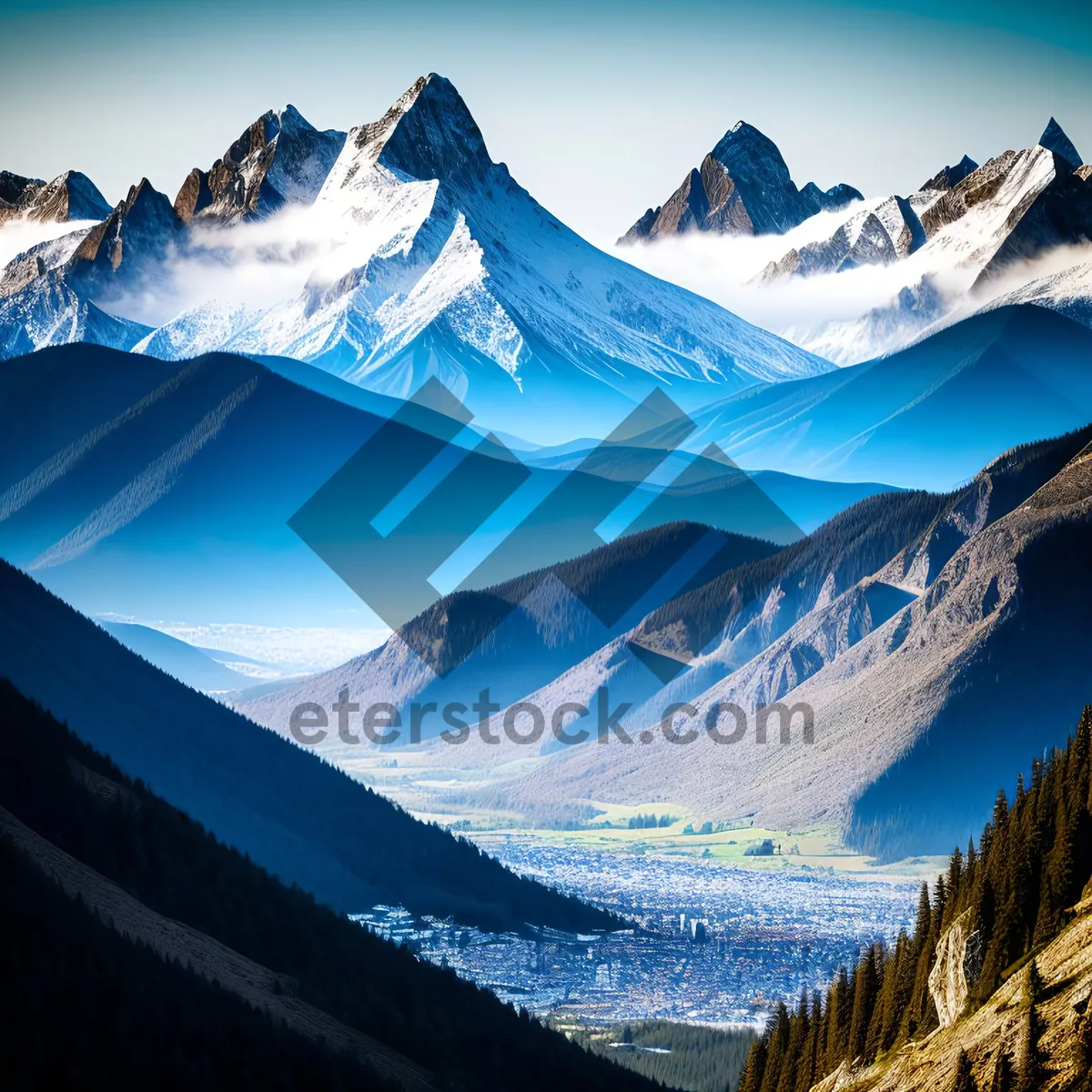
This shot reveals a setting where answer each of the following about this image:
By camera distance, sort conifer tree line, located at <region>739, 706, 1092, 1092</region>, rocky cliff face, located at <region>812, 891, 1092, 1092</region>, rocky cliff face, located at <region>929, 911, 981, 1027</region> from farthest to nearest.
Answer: rocky cliff face, located at <region>929, 911, 981, 1027</region>, conifer tree line, located at <region>739, 706, 1092, 1092</region>, rocky cliff face, located at <region>812, 891, 1092, 1092</region>

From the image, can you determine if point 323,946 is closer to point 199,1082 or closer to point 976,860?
point 199,1082

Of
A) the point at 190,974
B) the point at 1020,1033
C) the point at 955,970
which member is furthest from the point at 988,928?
the point at 190,974

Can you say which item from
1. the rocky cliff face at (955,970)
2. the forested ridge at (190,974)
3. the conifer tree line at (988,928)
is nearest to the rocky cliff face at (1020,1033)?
the conifer tree line at (988,928)

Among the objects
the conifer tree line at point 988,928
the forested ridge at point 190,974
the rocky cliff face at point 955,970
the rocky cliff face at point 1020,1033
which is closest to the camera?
the rocky cliff face at point 1020,1033

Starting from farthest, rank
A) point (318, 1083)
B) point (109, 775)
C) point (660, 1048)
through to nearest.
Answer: point (660, 1048) < point (109, 775) < point (318, 1083)

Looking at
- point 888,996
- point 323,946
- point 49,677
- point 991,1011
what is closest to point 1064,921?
point 991,1011

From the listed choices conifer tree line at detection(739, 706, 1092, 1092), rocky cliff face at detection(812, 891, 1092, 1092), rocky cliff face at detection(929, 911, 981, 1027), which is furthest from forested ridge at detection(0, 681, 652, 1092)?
rocky cliff face at detection(812, 891, 1092, 1092)

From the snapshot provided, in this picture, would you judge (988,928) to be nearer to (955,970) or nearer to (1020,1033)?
(955,970)

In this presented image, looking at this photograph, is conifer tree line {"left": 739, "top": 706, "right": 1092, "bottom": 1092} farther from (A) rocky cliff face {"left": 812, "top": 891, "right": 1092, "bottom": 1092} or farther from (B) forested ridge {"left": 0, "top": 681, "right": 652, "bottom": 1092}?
(B) forested ridge {"left": 0, "top": 681, "right": 652, "bottom": 1092}

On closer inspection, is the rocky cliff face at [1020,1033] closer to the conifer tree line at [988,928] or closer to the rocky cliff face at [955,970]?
the conifer tree line at [988,928]
